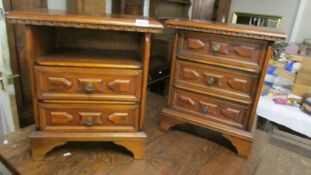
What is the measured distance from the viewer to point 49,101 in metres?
0.71

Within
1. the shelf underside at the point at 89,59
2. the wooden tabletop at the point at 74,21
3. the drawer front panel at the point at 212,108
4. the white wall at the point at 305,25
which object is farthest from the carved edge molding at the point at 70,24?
the white wall at the point at 305,25

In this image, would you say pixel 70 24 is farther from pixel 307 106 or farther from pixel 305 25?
pixel 305 25

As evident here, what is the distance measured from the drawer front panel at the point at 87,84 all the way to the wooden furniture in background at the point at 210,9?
66.5 inches

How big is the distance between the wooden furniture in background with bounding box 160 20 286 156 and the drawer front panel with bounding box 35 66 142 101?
0.77 ft

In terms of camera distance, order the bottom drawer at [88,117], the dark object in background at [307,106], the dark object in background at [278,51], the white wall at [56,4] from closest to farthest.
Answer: the bottom drawer at [88,117] → the dark object in background at [307,106] → the white wall at [56,4] → the dark object in background at [278,51]

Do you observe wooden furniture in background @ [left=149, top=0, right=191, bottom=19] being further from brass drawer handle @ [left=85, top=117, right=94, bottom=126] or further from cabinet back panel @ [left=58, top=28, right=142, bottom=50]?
brass drawer handle @ [left=85, top=117, right=94, bottom=126]

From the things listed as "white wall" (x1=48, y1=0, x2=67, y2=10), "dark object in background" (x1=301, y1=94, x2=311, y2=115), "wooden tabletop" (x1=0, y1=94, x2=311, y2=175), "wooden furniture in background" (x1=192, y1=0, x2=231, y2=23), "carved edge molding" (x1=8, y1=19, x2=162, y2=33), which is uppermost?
"wooden furniture in background" (x1=192, y1=0, x2=231, y2=23)

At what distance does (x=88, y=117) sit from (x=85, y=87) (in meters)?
0.10

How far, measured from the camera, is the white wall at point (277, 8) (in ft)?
8.36

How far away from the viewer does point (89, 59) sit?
Result: 0.71 m

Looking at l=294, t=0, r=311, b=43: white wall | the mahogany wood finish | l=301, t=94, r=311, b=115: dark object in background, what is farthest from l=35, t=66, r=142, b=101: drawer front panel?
l=294, t=0, r=311, b=43: white wall

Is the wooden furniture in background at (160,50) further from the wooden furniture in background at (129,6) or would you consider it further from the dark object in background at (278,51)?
the dark object in background at (278,51)

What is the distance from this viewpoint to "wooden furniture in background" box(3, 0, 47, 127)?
3.96 ft

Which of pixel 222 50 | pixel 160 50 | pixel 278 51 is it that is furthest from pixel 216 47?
pixel 278 51
